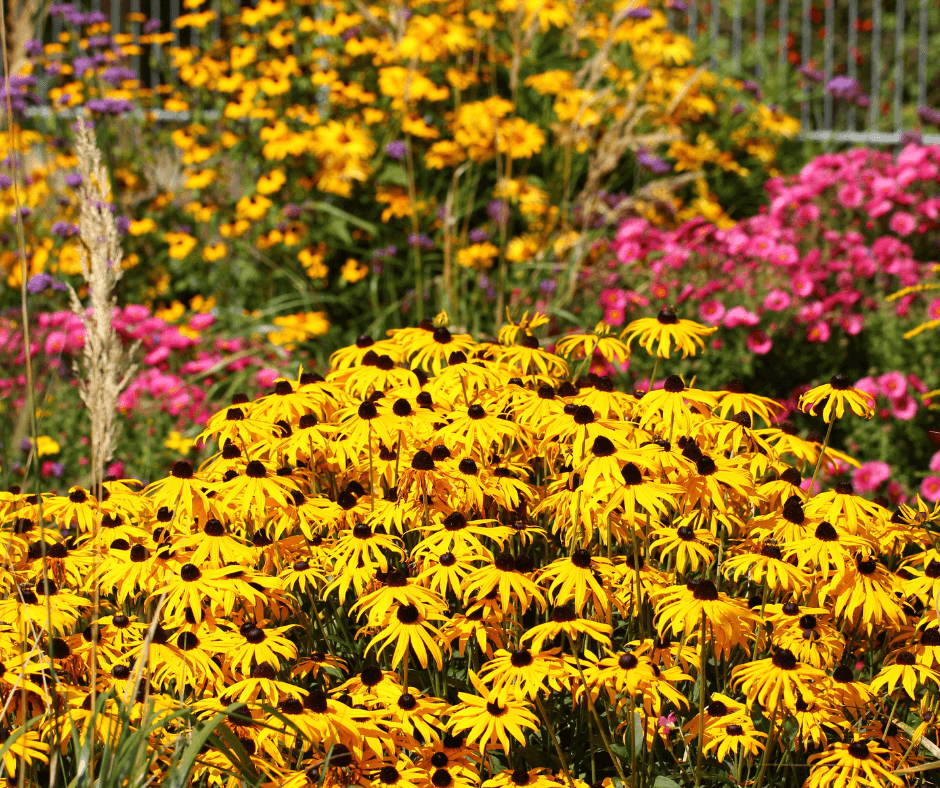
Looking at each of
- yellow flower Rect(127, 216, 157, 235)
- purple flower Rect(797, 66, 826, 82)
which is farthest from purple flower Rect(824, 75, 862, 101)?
yellow flower Rect(127, 216, 157, 235)

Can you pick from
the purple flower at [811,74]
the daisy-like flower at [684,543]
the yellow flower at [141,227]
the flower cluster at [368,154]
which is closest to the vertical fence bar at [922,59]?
the purple flower at [811,74]

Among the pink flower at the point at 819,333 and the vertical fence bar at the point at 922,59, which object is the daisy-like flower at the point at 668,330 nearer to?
the pink flower at the point at 819,333

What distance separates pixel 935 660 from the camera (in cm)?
189

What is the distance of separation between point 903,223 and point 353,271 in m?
3.01

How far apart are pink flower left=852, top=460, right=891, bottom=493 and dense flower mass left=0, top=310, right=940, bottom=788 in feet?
6.20

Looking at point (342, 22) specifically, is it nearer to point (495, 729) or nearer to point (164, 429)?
point (164, 429)

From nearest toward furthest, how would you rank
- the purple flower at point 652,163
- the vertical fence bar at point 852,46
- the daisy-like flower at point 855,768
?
1. the daisy-like flower at point 855,768
2. the purple flower at point 652,163
3. the vertical fence bar at point 852,46

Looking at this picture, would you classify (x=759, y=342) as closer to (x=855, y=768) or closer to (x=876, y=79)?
(x=855, y=768)

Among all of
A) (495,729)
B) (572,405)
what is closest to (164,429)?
(572,405)

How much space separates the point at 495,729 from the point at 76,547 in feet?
3.96

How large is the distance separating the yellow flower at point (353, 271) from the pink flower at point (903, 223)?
2903mm

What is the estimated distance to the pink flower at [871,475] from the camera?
4.23 meters

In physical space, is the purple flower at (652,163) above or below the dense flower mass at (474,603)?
above

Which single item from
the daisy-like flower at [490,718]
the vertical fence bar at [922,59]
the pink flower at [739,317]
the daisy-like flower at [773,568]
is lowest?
the daisy-like flower at [490,718]
